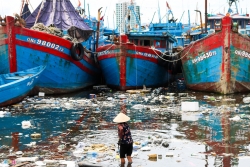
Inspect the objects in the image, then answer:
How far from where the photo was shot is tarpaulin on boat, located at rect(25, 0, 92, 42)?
67.5ft

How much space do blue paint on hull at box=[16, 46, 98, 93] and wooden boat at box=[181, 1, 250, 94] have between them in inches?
194

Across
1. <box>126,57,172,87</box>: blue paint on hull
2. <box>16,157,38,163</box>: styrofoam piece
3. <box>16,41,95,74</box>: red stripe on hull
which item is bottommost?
<box>16,157,38,163</box>: styrofoam piece

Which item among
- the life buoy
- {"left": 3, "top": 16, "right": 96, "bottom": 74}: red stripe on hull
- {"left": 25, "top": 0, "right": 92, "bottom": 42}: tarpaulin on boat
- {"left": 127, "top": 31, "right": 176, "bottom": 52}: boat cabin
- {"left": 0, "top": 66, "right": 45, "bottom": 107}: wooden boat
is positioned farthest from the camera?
{"left": 25, "top": 0, "right": 92, "bottom": 42}: tarpaulin on boat

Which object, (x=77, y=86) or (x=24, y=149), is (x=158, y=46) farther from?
(x=24, y=149)

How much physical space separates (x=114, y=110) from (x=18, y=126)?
339cm

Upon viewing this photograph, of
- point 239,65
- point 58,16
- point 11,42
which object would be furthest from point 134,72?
point 11,42

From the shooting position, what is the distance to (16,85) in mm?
14016

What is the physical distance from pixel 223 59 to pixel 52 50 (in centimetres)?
647

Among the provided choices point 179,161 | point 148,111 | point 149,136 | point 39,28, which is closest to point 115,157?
point 179,161

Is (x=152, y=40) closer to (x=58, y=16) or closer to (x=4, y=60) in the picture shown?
(x=58, y=16)

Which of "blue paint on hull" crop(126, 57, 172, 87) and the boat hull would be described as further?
"blue paint on hull" crop(126, 57, 172, 87)

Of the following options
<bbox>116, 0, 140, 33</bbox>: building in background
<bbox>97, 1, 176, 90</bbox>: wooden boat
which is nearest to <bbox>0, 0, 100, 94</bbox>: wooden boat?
<bbox>97, 1, 176, 90</bbox>: wooden boat

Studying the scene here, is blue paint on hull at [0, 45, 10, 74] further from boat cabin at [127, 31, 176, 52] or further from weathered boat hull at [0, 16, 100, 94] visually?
boat cabin at [127, 31, 176, 52]

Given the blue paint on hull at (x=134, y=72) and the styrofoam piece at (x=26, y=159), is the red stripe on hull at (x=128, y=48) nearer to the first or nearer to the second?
the blue paint on hull at (x=134, y=72)
